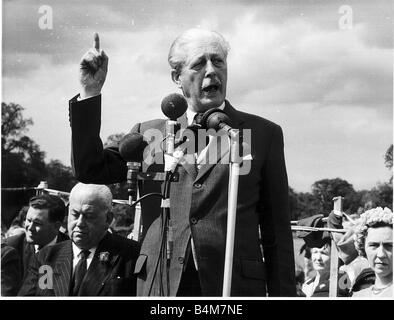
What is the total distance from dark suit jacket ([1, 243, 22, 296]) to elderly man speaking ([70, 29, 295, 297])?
1329 mm

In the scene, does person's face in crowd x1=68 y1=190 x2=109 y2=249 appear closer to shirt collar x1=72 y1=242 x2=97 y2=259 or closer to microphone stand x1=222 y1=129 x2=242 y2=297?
shirt collar x1=72 y1=242 x2=97 y2=259

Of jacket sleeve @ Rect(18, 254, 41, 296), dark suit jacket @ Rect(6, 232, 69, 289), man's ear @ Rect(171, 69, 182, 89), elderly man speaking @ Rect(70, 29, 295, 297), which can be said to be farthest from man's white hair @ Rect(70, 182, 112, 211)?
man's ear @ Rect(171, 69, 182, 89)

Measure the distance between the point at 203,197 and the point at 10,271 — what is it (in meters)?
1.90

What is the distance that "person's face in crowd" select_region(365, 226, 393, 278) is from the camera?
436 cm

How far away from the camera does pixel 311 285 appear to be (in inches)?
228

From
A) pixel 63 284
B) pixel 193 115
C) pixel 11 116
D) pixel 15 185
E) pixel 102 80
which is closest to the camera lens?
pixel 102 80

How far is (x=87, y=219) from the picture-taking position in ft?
14.7

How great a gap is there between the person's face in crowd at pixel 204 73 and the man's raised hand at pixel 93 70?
17.6 inches

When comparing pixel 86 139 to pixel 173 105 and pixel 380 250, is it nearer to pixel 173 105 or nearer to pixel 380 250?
pixel 173 105

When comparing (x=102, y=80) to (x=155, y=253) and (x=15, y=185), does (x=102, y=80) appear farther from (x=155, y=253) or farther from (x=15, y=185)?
(x=15, y=185)

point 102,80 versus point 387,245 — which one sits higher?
point 102,80

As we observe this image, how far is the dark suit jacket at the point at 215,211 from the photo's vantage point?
354 centimetres

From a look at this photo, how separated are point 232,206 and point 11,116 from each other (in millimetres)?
2384
